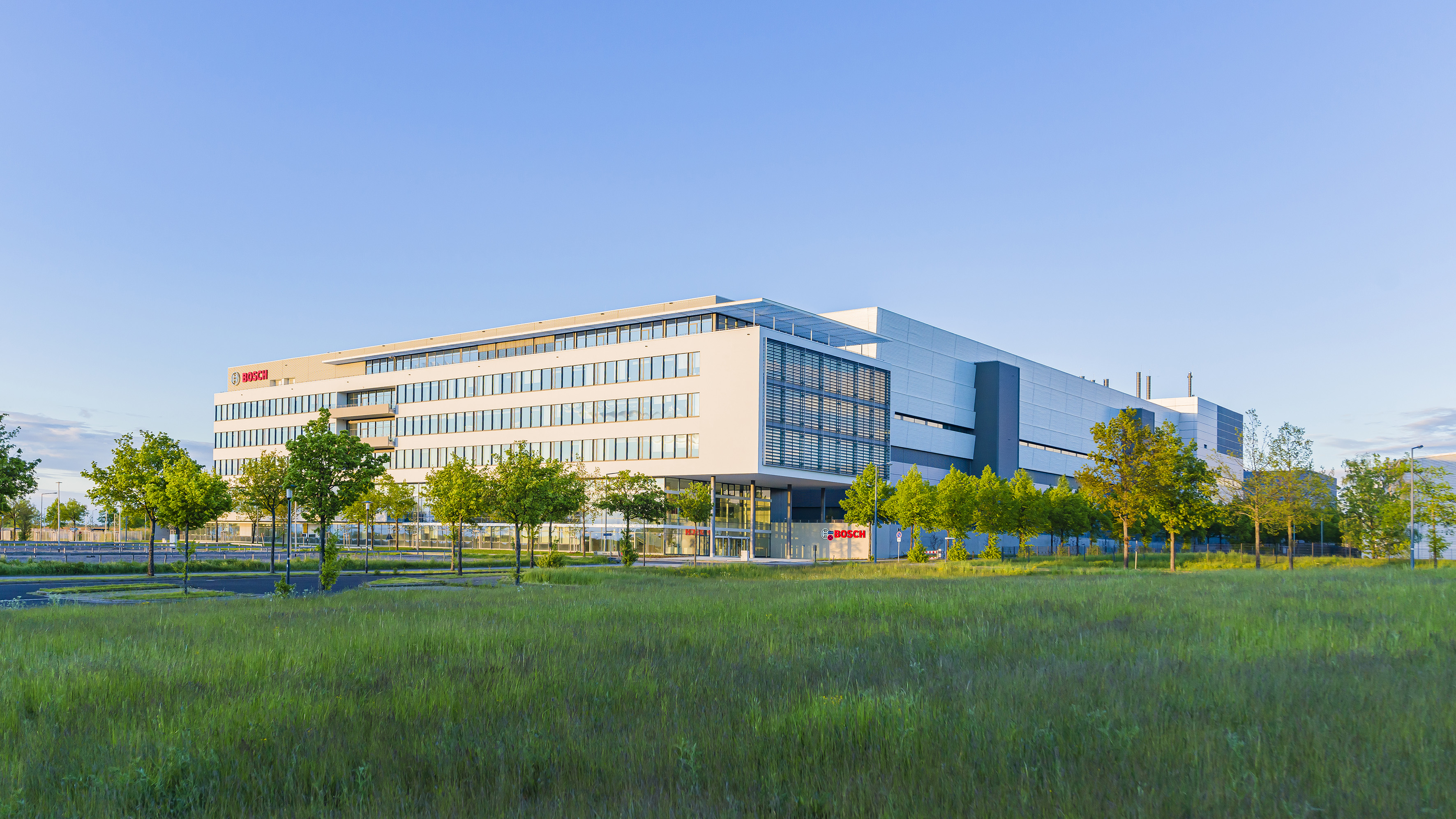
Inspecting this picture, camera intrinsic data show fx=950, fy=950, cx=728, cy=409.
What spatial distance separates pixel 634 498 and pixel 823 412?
62.5 ft

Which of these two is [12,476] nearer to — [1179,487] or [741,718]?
[741,718]

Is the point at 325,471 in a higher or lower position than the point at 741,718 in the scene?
higher

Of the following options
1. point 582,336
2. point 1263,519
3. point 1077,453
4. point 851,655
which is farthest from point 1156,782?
point 1077,453

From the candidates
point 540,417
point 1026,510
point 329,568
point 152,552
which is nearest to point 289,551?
point 329,568

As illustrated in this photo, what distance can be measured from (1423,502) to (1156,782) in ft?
234

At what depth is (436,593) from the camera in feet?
75.6

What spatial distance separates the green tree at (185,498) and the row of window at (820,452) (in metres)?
40.7

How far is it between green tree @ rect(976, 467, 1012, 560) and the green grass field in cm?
5711

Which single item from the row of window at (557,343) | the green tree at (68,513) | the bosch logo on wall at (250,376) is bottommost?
the green tree at (68,513)

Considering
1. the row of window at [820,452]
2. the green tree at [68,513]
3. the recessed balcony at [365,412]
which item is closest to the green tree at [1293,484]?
the row of window at [820,452]

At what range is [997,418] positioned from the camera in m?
100

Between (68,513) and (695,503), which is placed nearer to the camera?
(695,503)

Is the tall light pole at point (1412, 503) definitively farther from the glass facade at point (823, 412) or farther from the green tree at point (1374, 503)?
the glass facade at point (823, 412)

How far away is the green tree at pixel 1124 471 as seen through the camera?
5062 cm
